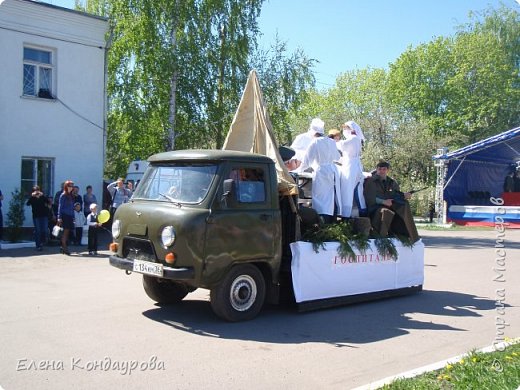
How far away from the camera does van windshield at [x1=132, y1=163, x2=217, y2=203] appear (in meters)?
7.25

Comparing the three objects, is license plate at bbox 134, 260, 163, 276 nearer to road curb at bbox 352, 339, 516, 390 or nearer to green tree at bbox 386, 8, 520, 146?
road curb at bbox 352, 339, 516, 390

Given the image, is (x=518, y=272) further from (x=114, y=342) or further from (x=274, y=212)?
(x=114, y=342)

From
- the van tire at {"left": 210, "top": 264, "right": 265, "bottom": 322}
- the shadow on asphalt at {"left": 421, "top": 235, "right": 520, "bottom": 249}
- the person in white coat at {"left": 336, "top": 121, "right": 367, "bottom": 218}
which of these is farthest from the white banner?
the shadow on asphalt at {"left": 421, "top": 235, "right": 520, "bottom": 249}

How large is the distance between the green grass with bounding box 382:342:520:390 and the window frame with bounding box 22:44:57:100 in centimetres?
1578

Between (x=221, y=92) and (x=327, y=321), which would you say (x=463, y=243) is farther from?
(x=327, y=321)

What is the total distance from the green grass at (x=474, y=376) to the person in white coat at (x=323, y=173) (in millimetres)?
3880

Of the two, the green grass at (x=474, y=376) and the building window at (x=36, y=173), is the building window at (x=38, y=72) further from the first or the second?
the green grass at (x=474, y=376)

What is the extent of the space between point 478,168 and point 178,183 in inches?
1174

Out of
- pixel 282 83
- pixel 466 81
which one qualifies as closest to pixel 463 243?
pixel 282 83

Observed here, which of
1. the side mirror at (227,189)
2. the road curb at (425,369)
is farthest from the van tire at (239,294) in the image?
the road curb at (425,369)

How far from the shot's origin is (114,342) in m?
6.29

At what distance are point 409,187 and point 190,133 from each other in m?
19.2

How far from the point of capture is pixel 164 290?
27.2ft

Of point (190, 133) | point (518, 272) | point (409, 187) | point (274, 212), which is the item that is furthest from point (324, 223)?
point (409, 187)
